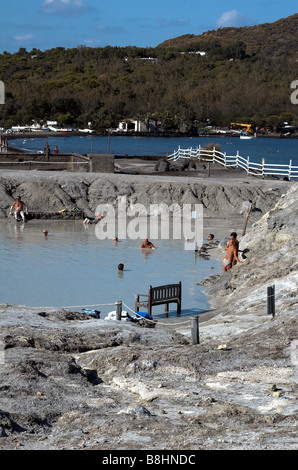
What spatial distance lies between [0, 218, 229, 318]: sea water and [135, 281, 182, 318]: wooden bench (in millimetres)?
516

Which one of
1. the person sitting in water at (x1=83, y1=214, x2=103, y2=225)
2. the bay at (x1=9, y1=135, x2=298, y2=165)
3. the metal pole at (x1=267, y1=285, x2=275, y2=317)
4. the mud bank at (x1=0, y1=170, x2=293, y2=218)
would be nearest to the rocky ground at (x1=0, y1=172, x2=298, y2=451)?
the metal pole at (x1=267, y1=285, x2=275, y2=317)

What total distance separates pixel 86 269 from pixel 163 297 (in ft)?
20.9

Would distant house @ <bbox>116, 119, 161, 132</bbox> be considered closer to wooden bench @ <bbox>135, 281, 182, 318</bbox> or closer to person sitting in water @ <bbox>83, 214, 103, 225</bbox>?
person sitting in water @ <bbox>83, 214, 103, 225</bbox>

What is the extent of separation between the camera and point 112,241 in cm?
2820

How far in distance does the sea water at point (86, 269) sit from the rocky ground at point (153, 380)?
2.56m

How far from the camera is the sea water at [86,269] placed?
18.7 metres

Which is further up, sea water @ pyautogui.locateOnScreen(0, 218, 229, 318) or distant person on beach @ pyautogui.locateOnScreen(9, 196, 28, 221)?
distant person on beach @ pyautogui.locateOnScreen(9, 196, 28, 221)

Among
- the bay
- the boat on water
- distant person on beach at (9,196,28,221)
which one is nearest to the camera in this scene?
distant person on beach at (9,196,28,221)

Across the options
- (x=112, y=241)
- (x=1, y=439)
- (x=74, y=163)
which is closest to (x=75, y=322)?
(x=1, y=439)

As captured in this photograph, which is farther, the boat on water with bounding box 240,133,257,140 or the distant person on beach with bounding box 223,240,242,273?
the boat on water with bounding box 240,133,257,140

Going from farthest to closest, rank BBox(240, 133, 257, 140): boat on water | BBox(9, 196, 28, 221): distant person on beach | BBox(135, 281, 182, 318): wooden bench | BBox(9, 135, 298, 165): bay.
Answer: BBox(240, 133, 257, 140): boat on water, BBox(9, 135, 298, 165): bay, BBox(9, 196, 28, 221): distant person on beach, BBox(135, 281, 182, 318): wooden bench

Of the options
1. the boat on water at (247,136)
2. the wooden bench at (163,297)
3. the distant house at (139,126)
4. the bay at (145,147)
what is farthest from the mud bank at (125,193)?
the boat on water at (247,136)

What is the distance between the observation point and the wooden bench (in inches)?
648

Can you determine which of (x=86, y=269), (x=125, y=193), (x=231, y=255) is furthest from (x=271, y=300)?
(x=125, y=193)
